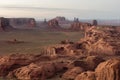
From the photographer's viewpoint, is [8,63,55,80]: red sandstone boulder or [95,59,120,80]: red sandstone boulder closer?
[95,59,120,80]: red sandstone boulder

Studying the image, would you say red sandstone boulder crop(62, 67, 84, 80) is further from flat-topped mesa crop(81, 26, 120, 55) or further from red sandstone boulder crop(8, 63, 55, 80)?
flat-topped mesa crop(81, 26, 120, 55)

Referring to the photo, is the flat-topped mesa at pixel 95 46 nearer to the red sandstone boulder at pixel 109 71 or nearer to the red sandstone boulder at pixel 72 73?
the red sandstone boulder at pixel 72 73

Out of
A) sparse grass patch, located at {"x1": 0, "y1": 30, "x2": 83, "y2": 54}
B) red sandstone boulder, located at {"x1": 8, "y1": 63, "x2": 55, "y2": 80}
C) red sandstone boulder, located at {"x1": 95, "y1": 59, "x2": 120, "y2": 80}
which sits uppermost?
red sandstone boulder, located at {"x1": 95, "y1": 59, "x2": 120, "y2": 80}

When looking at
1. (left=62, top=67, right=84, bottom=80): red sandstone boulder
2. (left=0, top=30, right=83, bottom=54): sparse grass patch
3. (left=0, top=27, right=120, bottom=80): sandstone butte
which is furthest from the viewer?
(left=0, top=30, right=83, bottom=54): sparse grass patch

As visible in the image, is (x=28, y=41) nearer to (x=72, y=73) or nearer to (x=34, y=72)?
(x=34, y=72)

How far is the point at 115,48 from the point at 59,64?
476 inches

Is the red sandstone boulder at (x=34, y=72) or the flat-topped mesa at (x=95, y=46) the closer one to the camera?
the red sandstone boulder at (x=34, y=72)

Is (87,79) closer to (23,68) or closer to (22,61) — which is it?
(23,68)

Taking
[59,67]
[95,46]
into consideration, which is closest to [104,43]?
[95,46]

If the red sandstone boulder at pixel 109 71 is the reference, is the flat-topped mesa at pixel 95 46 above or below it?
below

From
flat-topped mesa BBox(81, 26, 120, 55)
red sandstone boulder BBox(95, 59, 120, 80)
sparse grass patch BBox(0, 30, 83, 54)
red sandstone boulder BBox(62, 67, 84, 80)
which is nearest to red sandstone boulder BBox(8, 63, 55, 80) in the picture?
red sandstone boulder BBox(62, 67, 84, 80)

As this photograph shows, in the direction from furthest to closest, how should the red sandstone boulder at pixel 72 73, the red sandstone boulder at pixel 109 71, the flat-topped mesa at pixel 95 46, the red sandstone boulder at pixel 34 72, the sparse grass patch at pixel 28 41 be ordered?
the sparse grass patch at pixel 28 41, the flat-topped mesa at pixel 95 46, the red sandstone boulder at pixel 34 72, the red sandstone boulder at pixel 72 73, the red sandstone boulder at pixel 109 71

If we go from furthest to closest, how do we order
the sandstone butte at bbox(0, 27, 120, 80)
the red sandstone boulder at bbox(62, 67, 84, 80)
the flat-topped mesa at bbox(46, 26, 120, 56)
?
the flat-topped mesa at bbox(46, 26, 120, 56)
the red sandstone boulder at bbox(62, 67, 84, 80)
the sandstone butte at bbox(0, 27, 120, 80)

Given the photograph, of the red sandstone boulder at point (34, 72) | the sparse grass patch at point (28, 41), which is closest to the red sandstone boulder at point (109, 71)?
the red sandstone boulder at point (34, 72)
